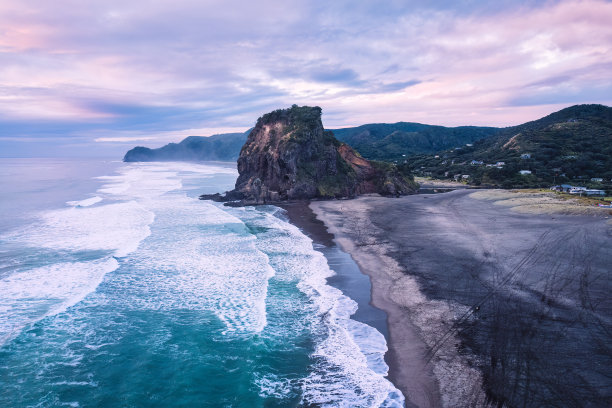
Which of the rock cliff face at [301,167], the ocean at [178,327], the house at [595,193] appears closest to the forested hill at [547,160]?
the house at [595,193]

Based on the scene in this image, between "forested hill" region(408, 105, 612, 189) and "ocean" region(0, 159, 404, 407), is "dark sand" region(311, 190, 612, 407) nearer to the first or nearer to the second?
"ocean" region(0, 159, 404, 407)

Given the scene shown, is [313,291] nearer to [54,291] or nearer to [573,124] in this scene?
[54,291]

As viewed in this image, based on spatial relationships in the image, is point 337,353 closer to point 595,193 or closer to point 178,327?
point 178,327

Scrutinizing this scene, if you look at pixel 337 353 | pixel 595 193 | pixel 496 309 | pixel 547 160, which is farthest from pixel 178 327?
pixel 547 160

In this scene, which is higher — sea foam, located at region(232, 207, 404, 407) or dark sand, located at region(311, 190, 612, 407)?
dark sand, located at region(311, 190, 612, 407)

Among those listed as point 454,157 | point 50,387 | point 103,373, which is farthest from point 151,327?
point 454,157

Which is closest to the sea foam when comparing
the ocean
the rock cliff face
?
the ocean
